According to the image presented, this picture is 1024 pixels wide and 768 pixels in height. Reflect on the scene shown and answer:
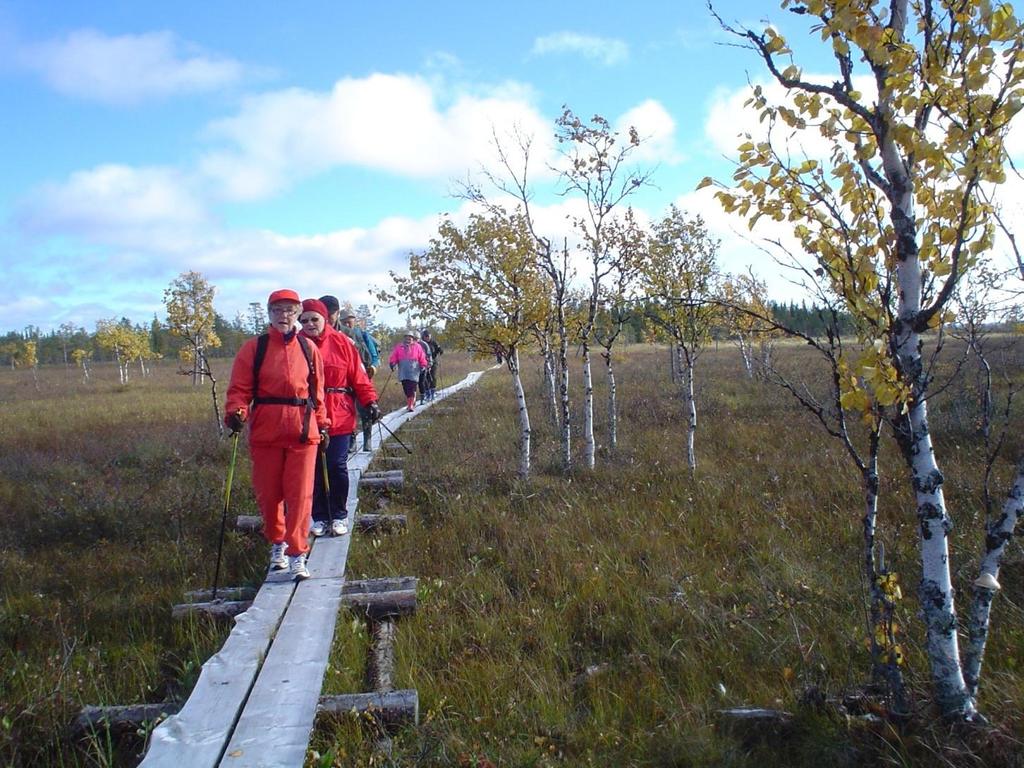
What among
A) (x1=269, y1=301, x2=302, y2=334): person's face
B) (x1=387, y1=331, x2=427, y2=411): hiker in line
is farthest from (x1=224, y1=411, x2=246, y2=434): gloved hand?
(x1=387, y1=331, x2=427, y2=411): hiker in line

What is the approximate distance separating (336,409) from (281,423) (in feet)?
3.77

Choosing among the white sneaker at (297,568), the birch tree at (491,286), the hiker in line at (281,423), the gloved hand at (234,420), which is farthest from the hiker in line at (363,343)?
the gloved hand at (234,420)

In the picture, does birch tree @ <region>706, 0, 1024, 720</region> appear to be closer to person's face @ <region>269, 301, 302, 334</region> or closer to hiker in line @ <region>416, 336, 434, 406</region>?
person's face @ <region>269, 301, 302, 334</region>

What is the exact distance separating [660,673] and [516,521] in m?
3.07

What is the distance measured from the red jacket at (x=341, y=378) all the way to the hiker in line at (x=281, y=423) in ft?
2.85

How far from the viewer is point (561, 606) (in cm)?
504

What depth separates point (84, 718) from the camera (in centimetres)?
340

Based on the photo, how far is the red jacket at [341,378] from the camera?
243 inches

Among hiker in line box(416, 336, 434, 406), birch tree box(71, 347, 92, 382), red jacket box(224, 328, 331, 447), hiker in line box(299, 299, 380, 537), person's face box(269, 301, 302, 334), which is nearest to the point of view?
red jacket box(224, 328, 331, 447)

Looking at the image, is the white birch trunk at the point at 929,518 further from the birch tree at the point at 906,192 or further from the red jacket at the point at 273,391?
the red jacket at the point at 273,391

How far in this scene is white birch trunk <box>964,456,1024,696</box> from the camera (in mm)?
2877

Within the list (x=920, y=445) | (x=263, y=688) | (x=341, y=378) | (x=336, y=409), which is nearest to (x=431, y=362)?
(x=341, y=378)

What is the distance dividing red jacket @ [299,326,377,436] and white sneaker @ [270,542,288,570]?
4.20ft

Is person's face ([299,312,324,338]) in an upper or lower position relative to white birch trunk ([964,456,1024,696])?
upper
